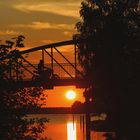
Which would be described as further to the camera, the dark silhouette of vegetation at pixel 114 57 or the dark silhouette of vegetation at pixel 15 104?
the dark silhouette of vegetation at pixel 114 57

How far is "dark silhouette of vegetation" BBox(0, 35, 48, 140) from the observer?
25109 millimetres

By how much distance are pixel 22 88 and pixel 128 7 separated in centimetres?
4297

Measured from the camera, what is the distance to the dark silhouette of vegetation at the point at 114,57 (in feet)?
179

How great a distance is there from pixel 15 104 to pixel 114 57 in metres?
33.9

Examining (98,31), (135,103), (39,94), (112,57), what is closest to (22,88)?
(39,94)

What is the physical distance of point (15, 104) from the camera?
25.8 m

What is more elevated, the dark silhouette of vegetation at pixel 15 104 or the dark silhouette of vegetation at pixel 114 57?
the dark silhouette of vegetation at pixel 114 57

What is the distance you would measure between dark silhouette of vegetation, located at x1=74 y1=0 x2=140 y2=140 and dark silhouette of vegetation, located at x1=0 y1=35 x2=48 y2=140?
26210mm

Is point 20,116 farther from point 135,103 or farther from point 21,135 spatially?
point 135,103

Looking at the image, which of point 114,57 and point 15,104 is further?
point 114,57

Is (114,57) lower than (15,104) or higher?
higher

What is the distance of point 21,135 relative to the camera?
82.9ft

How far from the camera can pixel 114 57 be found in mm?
59031

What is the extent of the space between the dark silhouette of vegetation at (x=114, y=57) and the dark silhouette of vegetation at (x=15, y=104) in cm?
2621
